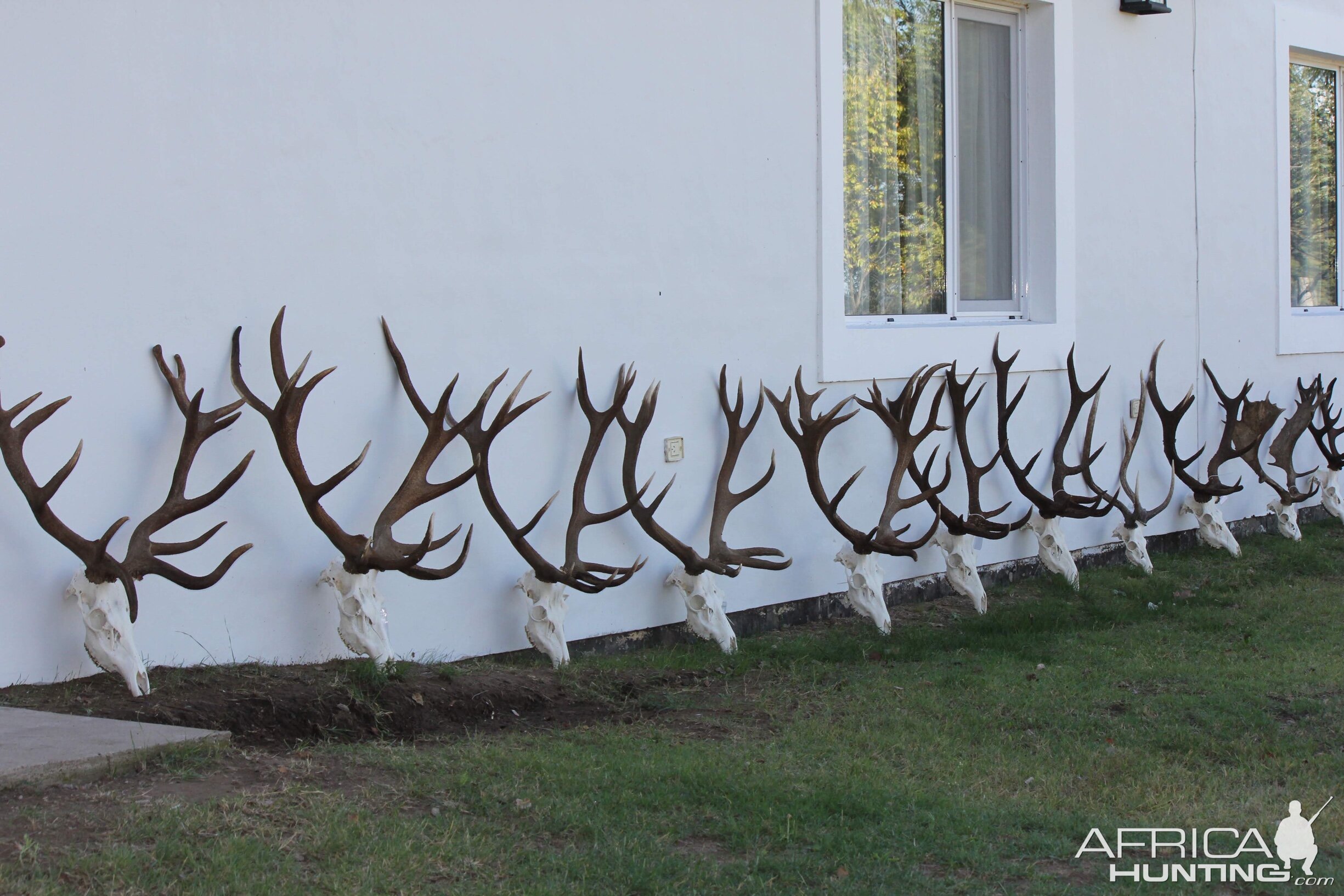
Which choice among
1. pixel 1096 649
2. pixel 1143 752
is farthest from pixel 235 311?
pixel 1096 649

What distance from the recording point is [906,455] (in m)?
6.58

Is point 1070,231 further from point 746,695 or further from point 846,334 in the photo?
point 746,695

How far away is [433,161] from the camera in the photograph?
515cm

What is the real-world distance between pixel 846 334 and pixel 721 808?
11.0 feet

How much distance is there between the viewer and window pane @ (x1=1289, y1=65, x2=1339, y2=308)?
32.1ft

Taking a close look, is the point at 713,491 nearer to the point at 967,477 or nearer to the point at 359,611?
the point at 967,477

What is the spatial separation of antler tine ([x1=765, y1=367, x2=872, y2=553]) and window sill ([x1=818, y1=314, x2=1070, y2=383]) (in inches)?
10.0

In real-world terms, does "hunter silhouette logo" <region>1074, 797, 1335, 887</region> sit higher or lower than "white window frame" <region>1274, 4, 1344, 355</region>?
lower

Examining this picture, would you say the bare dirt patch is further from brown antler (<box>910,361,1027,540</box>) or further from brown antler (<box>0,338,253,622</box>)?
brown antler (<box>910,361,1027,540</box>)

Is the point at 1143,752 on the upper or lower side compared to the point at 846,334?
lower

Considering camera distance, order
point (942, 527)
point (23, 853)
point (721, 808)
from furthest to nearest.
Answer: point (942, 527)
point (721, 808)
point (23, 853)

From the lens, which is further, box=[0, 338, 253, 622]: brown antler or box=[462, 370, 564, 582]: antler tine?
box=[462, 370, 564, 582]: antler tine

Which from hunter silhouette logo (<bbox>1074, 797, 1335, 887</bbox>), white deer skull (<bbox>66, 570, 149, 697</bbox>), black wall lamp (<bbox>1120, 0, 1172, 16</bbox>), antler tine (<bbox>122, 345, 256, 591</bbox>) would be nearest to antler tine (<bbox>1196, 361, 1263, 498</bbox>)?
black wall lamp (<bbox>1120, 0, 1172, 16</bbox>)

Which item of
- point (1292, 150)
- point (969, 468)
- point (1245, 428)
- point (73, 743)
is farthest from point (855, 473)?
point (1292, 150)
